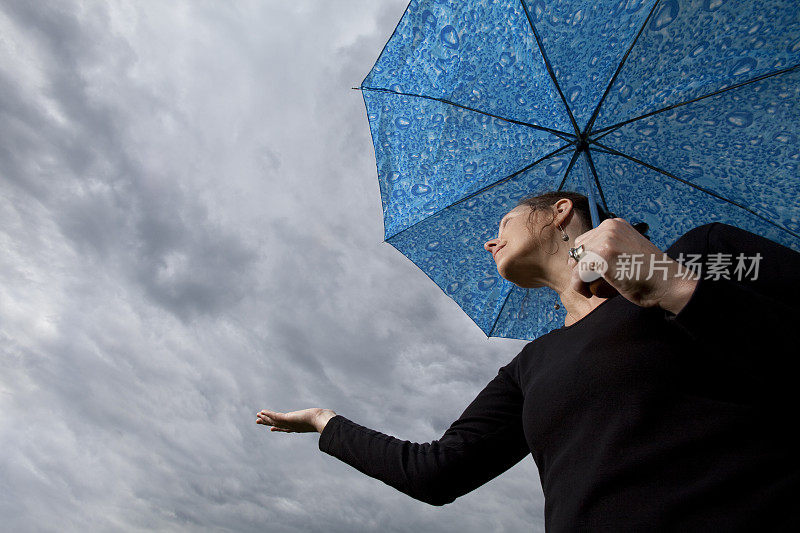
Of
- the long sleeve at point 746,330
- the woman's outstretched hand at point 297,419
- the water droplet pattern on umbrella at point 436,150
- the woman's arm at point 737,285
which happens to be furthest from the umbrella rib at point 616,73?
the woman's outstretched hand at point 297,419

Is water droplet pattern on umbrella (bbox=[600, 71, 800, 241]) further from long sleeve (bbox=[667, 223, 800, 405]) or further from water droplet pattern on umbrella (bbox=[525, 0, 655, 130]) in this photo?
long sleeve (bbox=[667, 223, 800, 405])

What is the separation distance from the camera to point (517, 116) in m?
3.95

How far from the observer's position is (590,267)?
4.95 feet

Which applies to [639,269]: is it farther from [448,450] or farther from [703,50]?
[703,50]

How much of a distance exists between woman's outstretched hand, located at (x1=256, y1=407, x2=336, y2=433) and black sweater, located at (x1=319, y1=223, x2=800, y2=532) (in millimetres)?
1142

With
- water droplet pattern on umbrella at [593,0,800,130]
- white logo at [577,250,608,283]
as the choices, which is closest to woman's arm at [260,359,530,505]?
white logo at [577,250,608,283]

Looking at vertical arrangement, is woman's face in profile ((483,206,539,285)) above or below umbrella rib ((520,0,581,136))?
below

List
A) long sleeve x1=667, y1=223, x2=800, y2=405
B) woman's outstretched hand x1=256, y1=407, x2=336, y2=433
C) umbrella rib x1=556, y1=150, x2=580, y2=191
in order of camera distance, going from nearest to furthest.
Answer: long sleeve x1=667, y1=223, x2=800, y2=405 → woman's outstretched hand x1=256, y1=407, x2=336, y2=433 → umbrella rib x1=556, y1=150, x2=580, y2=191

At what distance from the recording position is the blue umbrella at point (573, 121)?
3150 millimetres

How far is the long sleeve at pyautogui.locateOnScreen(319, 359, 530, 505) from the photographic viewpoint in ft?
7.68

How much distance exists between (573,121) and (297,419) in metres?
3.10

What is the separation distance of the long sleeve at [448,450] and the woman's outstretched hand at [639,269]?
126 centimetres

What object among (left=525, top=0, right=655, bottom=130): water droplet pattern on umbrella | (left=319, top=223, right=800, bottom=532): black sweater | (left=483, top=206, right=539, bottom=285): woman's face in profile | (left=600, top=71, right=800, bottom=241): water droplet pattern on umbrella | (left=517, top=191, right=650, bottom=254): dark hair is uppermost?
(left=525, top=0, right=655, bottom=130): water droplet pattern on umbrella

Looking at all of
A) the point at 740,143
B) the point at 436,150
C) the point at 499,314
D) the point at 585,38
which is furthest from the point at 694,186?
the point at 436,150
